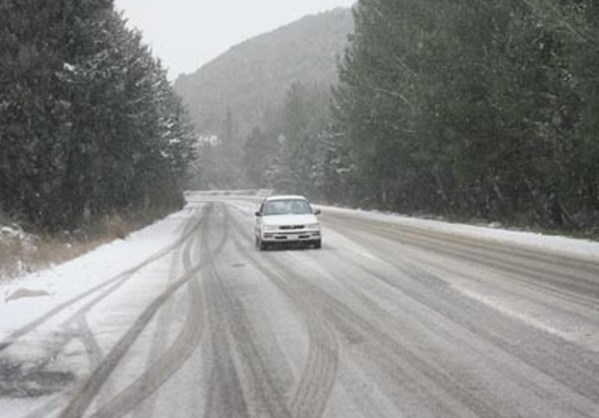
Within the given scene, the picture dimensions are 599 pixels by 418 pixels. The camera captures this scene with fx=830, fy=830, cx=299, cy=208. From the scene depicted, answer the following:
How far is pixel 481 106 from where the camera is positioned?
108ft

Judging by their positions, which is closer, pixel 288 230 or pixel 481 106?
pixel 288 230

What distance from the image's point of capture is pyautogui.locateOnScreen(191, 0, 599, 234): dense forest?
2617 cm

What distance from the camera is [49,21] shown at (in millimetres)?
28953

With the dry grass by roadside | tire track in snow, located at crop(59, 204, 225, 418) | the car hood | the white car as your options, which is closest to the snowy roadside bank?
the dry grass by roadside

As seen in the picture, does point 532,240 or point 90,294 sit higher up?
point 90,294

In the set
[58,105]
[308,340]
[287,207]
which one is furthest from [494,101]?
[308,340]

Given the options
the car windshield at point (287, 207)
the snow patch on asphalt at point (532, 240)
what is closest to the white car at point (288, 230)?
the car windshield at point (287, 207)

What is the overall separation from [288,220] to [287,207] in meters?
1.78

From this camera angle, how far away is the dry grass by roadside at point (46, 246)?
17.9 metres

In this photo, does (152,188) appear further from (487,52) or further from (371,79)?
(487,52)

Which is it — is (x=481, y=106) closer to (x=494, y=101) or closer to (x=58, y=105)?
(x=494, y=101)

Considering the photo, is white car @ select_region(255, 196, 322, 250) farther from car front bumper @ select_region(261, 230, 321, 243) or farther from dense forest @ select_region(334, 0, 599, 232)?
dense forest @ select_region(334, 0, 599, 232)

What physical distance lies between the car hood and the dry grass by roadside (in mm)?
5200

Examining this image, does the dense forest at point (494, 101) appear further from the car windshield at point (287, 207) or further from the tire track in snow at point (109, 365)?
the tire track in snow at point (109, 365)
